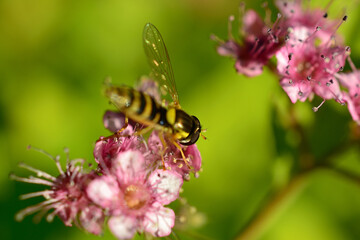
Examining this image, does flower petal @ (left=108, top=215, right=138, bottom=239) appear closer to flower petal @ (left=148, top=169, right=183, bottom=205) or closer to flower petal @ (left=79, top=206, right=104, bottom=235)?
flower petal @ (left=79, top=206, right=104, bottom=235)

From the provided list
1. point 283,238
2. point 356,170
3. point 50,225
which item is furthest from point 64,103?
point 356,170

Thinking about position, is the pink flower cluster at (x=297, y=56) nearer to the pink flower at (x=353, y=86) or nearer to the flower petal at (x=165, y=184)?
the pink flower at (x=353, y=86)

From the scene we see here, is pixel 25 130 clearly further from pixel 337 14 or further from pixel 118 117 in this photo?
pixel 337 14

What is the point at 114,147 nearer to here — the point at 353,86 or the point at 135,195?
the point at 135,195

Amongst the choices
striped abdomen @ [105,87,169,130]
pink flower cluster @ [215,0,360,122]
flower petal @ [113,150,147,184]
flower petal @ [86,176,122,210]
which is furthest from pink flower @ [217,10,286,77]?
flower petal @ [86,176,122,210]

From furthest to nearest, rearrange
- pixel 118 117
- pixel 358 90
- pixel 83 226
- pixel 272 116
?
1. pixel 272 116
2. pixel 358 90
3. pixel 118 117
4. pixel 83 226

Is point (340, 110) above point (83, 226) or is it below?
above

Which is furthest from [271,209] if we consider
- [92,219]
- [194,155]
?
[92,219]
